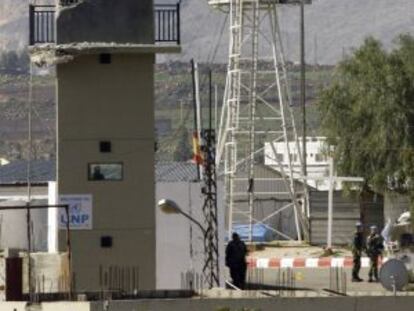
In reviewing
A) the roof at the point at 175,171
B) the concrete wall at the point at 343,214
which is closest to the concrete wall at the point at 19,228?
the roof at the point at 175,171

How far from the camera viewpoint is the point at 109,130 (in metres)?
44.9

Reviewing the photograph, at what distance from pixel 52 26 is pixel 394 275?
26.9ft

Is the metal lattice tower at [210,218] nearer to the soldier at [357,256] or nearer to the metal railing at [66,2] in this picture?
the metal railing at [66,2]

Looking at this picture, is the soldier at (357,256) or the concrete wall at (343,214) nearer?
the soldier at (357,256)

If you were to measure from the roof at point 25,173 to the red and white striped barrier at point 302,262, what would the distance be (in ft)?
41.3

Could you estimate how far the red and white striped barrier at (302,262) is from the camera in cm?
5974

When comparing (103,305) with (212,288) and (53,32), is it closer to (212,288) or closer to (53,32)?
(212,288)

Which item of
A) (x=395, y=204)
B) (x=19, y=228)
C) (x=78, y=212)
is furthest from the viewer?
(x=395, y=204)

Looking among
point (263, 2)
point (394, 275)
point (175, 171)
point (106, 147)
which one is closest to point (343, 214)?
point (263, 2)

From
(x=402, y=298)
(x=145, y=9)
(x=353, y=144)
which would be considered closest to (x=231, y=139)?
(x=353, y=144)

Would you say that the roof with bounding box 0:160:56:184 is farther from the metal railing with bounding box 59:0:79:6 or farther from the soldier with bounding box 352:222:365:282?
the metal railing with bounding box 59:0:79:6

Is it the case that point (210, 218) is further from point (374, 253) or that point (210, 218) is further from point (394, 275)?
point (374, 253)

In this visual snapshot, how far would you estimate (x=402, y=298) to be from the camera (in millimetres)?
40312

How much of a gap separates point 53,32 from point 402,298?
9.29 metres
